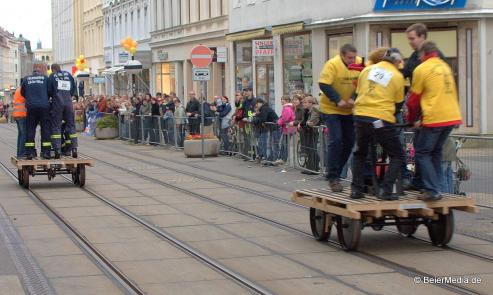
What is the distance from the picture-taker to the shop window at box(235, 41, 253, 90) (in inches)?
1498

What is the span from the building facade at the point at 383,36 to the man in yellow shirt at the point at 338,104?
1559 centimetres

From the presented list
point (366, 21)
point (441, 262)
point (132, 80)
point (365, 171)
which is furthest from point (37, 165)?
point (132, 80)

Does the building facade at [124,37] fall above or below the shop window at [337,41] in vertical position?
above

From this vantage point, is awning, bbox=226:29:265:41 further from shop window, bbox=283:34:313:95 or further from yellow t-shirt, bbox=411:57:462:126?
yellow t-shirt, bbox=411:57:462:126

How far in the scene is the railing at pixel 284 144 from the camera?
42.5ft

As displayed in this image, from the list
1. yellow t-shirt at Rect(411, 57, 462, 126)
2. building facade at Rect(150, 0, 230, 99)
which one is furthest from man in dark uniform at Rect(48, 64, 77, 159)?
building facade at Rect(150, 0, 230, 99)

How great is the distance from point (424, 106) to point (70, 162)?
8.34 metres

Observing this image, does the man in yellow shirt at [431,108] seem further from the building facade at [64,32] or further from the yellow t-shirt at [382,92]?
the building facade at [64,32]

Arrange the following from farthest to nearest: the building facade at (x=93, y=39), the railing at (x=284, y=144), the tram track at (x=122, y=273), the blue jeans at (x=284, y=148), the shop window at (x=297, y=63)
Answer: the building facade at (x=93, y=39) → the shop window at (x=297, y=63) → the blue jeans at (x=284, y=148) → the railing at (x=284, y=144) → the tram track at (x=122, y=273)

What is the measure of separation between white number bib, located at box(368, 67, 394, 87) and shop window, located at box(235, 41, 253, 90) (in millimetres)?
27543

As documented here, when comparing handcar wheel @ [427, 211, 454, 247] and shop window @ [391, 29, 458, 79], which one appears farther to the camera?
shop window @ [391, 29, 458, 79]

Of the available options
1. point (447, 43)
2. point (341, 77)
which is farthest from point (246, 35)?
point (341, 77)

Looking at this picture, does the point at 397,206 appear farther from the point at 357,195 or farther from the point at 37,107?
the point at 37,107

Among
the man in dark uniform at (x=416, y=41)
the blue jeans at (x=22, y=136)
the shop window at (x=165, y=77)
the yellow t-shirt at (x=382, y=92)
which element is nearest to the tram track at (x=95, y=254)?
the blue jeans at (x=22, y=136)
